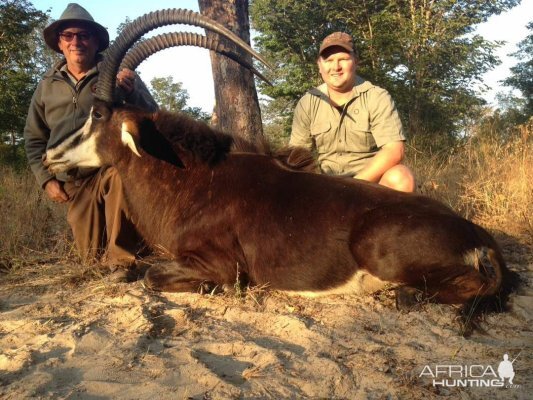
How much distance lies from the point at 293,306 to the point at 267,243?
0.56 metres

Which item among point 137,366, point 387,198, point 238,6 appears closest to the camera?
point 137,366

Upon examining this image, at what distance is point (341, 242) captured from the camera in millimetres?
3816

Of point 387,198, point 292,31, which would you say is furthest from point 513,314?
point 292,31

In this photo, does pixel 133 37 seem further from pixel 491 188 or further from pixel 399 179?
pixel 491 188

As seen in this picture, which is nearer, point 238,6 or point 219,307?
point 219,307

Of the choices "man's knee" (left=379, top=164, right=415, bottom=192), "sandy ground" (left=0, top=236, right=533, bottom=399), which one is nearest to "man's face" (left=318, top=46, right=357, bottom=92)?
"man's knee" (left=379, top=164, right=415, bottom=192)

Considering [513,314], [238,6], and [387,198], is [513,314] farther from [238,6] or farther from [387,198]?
[238,6]

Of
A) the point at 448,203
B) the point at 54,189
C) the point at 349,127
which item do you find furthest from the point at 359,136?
the point at 54,189

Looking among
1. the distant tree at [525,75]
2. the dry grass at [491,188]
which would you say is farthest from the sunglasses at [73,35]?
the distant tree at [525,75]

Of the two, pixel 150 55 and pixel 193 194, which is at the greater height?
pixel 150 55

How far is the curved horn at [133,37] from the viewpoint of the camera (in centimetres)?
434

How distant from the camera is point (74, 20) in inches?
199

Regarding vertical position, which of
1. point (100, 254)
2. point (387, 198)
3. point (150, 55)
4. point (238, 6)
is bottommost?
point (100, 254)

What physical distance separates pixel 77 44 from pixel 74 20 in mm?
254
